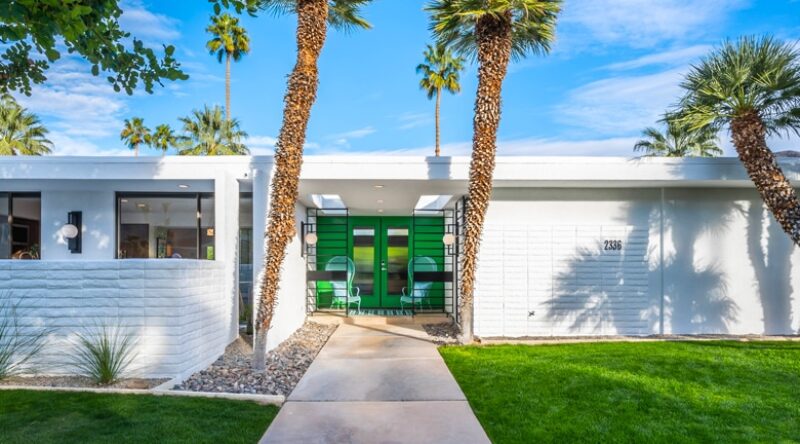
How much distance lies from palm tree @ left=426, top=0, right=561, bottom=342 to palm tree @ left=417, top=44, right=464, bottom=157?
50.1 ft

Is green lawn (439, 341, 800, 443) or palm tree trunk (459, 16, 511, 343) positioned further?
palm tree trunk (459, 16, 511, 343)

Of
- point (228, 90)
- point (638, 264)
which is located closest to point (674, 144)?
point (638, 264)

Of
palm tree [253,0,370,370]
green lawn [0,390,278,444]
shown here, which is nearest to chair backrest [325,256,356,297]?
palm tree [253,0,370,370]

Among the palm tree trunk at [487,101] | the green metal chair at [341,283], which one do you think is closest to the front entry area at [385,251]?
the green metal chair at [341,283]

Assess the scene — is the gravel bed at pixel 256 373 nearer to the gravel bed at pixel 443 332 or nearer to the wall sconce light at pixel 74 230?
the gravel bed at pixel 443 332

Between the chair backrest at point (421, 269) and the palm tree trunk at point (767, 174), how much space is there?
23.3 feet

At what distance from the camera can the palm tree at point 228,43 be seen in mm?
23531

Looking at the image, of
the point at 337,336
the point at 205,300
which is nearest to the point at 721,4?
the point at 337,336

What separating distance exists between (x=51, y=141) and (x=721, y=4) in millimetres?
26227

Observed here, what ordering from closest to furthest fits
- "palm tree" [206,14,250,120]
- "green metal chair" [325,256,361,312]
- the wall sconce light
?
the wall sconce light < "green metal chair" [325,256,361,312] < "palm tree" [206,14,250,120]

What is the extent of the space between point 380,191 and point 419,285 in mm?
4000

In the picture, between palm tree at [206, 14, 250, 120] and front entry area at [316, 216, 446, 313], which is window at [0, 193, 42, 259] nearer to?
A: front entry area at [316, 216, 446, 313]

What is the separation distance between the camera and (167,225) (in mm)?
9969

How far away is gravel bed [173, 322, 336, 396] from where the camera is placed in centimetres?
570
